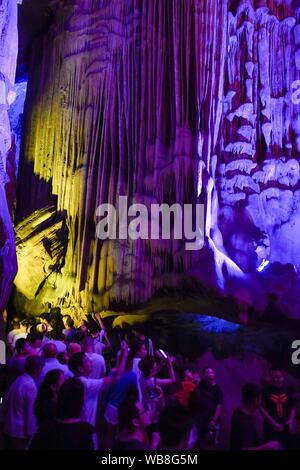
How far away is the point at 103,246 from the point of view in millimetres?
6148

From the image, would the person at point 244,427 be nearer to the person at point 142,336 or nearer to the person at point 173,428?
the person at point 173,428

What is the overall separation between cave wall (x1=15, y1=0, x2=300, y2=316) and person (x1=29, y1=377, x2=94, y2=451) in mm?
3137

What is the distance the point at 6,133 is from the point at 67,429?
12.7 feet

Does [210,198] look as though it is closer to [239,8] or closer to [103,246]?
[103,246]

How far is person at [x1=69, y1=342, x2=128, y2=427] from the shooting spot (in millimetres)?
3318

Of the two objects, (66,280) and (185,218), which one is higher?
(185,218)

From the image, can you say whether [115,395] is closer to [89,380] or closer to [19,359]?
[89,380]

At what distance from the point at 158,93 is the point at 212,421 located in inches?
147

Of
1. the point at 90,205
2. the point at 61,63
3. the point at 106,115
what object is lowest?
the point at 90,205

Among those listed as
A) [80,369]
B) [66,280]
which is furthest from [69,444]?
[66,280]

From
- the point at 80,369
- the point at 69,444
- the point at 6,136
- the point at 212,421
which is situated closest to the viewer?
the point at 69,444

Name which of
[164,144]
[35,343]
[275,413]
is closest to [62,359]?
[35,343]

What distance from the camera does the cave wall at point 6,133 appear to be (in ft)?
18.0

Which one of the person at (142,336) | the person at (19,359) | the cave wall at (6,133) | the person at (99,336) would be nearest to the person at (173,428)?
the person at (19,359)
